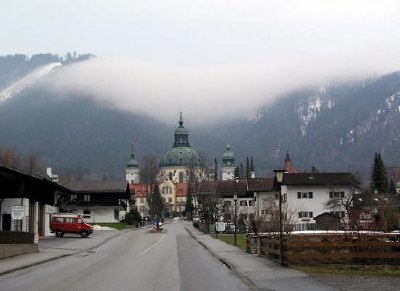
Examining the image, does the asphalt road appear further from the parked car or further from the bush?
the bush

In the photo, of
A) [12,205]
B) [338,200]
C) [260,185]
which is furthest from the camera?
[260,185]

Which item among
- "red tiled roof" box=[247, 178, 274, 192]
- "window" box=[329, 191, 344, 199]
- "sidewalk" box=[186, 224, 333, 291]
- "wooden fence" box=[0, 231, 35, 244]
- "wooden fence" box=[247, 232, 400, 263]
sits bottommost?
"sidewalk" box=[186, 224, 333, 291]

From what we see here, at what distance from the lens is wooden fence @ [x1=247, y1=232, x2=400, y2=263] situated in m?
25.1

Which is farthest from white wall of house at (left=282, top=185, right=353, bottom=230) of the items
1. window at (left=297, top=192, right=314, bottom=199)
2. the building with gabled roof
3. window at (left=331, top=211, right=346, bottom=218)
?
the building with gabled roof

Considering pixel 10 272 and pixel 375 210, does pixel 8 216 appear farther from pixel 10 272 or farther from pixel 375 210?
pixel 375 210

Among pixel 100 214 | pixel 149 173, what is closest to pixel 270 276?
pixel 100 214

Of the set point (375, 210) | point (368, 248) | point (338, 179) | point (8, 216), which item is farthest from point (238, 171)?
point (368, 248)

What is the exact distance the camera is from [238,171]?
192 meters

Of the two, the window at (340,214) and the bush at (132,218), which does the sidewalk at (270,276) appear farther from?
the bush at (132,218)

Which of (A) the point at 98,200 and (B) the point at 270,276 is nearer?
(B) the point at 270,276

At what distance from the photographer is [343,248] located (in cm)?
2566

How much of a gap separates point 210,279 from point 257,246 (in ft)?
44.8

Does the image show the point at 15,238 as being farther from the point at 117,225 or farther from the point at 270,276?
the point at 117,225

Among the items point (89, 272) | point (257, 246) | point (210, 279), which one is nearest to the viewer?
point (210, 279)
